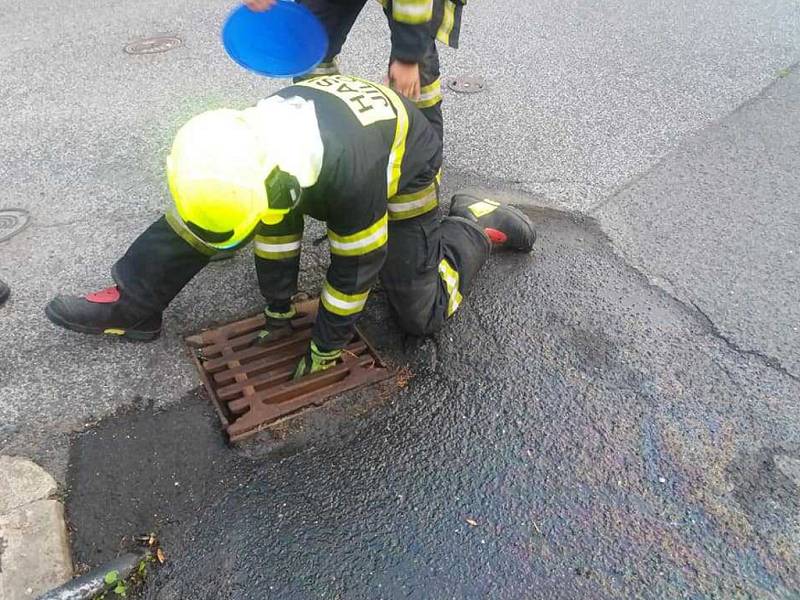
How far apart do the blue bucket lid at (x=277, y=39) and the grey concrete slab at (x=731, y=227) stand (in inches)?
71.9

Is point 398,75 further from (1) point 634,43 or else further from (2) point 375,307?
(1) point 634,43

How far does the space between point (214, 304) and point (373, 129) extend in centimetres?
129

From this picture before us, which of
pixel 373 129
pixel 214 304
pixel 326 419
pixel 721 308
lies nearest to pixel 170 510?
pixel 326 419

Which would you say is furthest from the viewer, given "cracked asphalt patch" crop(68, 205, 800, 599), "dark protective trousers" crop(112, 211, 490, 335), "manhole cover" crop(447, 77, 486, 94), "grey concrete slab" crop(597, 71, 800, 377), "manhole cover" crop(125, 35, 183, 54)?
"manhole cover" crop(125, 35, 183, 54)

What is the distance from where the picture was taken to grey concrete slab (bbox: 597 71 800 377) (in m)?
2.98

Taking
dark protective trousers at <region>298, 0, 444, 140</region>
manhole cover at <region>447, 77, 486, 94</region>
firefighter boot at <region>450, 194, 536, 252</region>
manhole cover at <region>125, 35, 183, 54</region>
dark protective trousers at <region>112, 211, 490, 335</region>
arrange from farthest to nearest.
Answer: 1. manhole cover at <region>125, 35, 183, 54</region>
2. manhole cover at <region>447, 77, 486, 94</region>
3. firefighter boot at <region>450, 194, 536, 252</region>
4. dark protective trousers at <region>298, 0, 444, 140</region>
5. dark protective trousers at <region>112, 211, 490, 335</region>

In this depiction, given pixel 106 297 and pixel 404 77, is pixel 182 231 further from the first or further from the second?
pixel 404 77

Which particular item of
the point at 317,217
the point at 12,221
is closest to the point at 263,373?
the point at 317,217

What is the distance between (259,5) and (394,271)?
120 cm

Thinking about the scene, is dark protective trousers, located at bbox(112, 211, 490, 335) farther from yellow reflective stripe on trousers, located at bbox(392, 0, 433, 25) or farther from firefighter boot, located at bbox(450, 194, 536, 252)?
yellow reflective stripe on trousers, located at bbox(392, 0, 433, 25)

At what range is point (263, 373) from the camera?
8.68 ft

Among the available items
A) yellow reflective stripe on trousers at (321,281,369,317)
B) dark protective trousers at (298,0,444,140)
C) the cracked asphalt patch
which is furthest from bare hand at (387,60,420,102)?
the cracked asphalt patch

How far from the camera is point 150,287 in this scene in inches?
99.8

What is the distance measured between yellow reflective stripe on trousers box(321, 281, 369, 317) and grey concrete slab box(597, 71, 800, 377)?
1.64m
